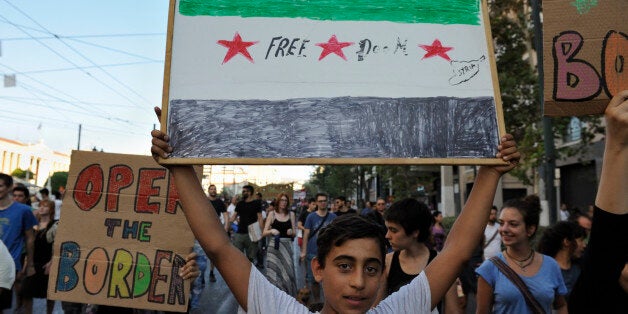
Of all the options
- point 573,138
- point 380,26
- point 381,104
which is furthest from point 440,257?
point 573,138

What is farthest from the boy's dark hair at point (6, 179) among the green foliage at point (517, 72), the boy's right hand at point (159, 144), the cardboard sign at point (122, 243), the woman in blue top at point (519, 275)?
the green foliage at point (517, 72)

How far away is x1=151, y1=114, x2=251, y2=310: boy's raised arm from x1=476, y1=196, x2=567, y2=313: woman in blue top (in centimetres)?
187

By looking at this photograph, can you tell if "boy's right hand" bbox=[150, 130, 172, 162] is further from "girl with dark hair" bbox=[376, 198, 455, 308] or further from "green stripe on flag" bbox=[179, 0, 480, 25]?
"girl with dark hair" bbox=[376, 198, 455, 308]

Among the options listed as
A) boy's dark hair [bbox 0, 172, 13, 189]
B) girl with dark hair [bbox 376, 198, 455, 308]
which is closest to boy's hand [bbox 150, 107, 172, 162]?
girl with dark hair [bbox 376, 198, 455, 308]

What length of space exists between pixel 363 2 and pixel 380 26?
0.42ft

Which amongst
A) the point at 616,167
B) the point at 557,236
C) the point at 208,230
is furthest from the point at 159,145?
the point at 557,236

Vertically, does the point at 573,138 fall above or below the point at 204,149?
above

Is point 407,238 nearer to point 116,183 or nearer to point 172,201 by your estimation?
point 172,201

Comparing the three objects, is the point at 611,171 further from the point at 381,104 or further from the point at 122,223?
the point at 122,223

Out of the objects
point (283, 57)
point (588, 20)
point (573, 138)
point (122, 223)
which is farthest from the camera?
point (573, 138)

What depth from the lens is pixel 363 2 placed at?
2.24m

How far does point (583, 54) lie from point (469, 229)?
778 mm

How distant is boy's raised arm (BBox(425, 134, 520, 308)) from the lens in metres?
2.00

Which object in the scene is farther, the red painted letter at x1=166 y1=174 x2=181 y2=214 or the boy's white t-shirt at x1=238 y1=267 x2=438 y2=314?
the red painted letter at x1=166 y1=174 x2=181 y2=214
